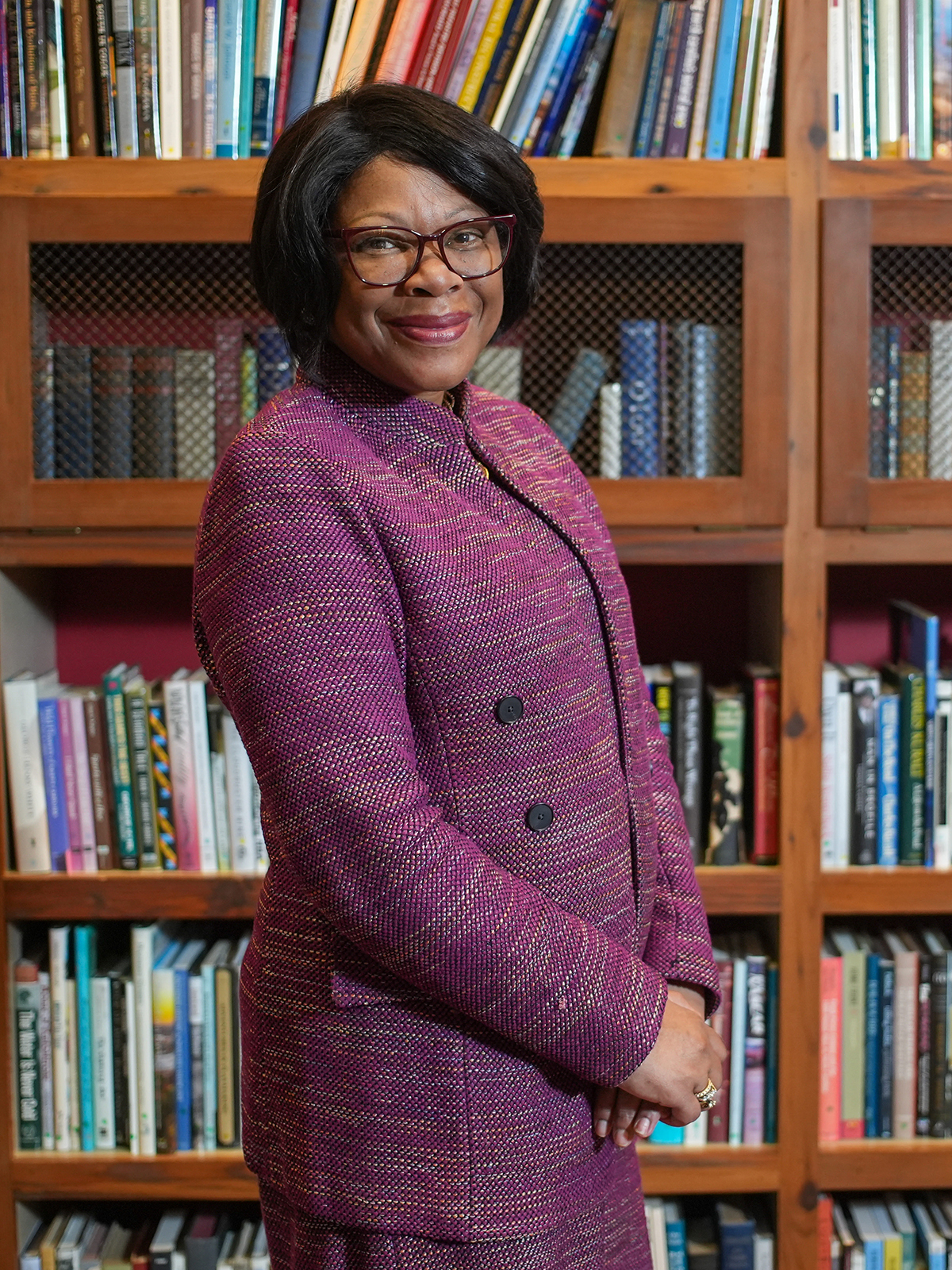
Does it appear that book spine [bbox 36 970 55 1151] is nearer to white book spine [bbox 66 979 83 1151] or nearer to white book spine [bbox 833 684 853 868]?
white book spine [bbox 66 979 83 1151]

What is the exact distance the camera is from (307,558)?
2.73 feet

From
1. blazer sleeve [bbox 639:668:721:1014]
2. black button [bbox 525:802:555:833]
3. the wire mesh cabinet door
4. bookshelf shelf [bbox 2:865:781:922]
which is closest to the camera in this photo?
black button [bbox 525:802:555:833]

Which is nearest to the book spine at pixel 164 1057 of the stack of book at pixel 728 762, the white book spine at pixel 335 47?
the stack of book at pixel 728 762

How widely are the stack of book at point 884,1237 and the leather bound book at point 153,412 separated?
1.35m

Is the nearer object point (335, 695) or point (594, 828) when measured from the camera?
point (335, 695)

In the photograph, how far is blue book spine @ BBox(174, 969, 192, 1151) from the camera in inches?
67.2

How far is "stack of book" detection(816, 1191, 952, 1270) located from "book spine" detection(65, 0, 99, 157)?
1724mm

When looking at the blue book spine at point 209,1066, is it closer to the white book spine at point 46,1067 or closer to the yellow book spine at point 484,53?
the white book spine at point 46,1067

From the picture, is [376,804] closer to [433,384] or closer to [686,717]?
[433,384]

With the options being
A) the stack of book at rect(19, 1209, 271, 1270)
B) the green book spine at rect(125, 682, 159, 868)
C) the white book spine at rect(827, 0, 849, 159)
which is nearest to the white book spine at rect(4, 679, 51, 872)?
the green book spine at rect(125, 682, 159, 868)

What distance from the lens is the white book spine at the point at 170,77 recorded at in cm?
156

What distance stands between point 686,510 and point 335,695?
87cm

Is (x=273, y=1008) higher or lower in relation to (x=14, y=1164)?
higher

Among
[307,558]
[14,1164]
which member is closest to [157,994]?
[14,1164]
